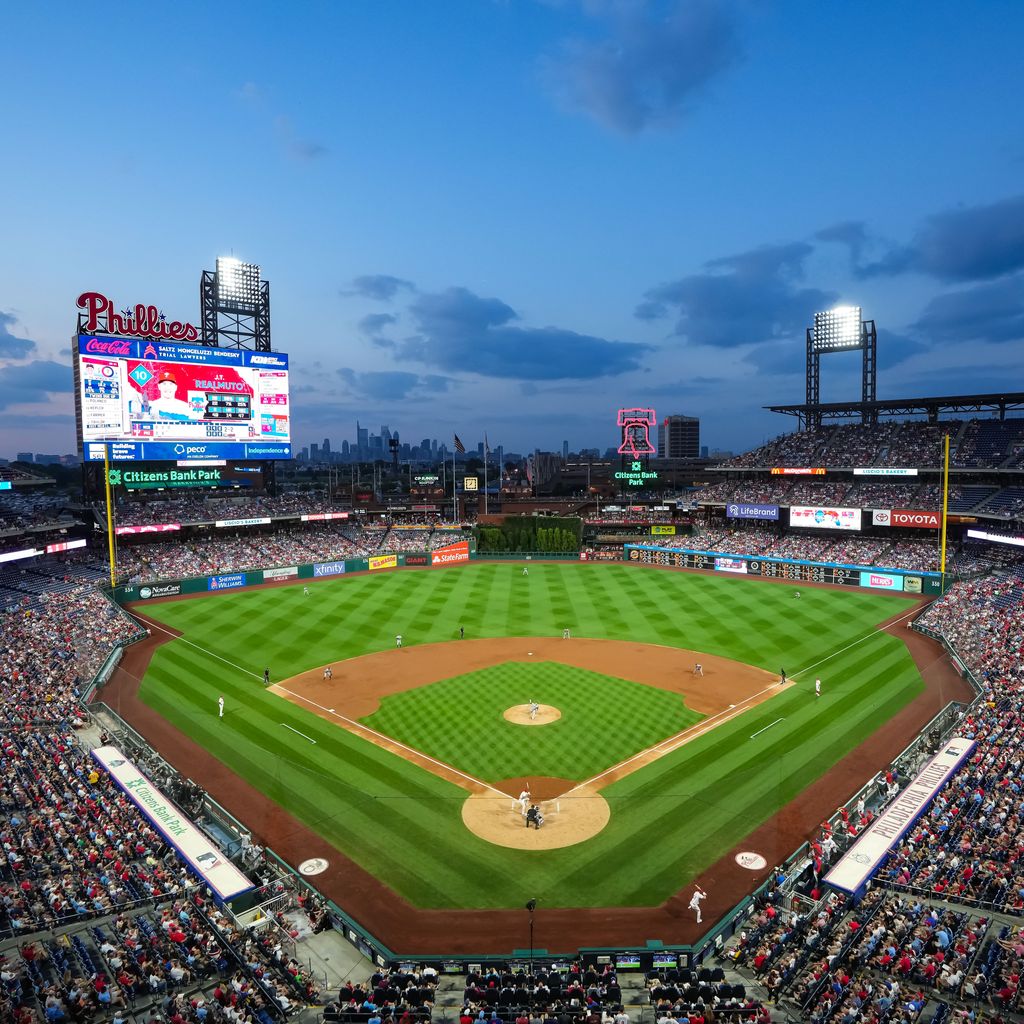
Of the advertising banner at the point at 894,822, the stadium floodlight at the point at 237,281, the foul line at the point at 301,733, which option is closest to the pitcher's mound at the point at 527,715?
the foul line at the point at 301,733

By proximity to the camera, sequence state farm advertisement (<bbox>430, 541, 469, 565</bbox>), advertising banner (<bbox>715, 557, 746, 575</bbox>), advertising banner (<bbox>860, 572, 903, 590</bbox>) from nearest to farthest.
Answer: advertising banner (<bbox>860, 572, 903, 590</bbox>)
advertising banner (<bbox>715, 557, 746, 575</bbox>)
state farm advertisement (<bbox>430, 541, 469, 565</bbox>)

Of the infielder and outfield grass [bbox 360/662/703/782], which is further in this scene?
outfield grass [bbox 360/662/703/782]

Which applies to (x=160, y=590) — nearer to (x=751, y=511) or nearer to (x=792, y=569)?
(x=792, y=569)

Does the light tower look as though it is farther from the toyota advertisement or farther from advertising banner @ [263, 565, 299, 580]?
the toyota advertisement

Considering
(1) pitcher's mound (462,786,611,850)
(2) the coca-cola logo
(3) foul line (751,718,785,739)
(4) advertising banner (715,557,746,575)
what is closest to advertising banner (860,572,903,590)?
(4) advertising banner (715,557,746,575)

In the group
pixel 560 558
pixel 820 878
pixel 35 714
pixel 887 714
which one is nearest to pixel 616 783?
pixel 820 878
